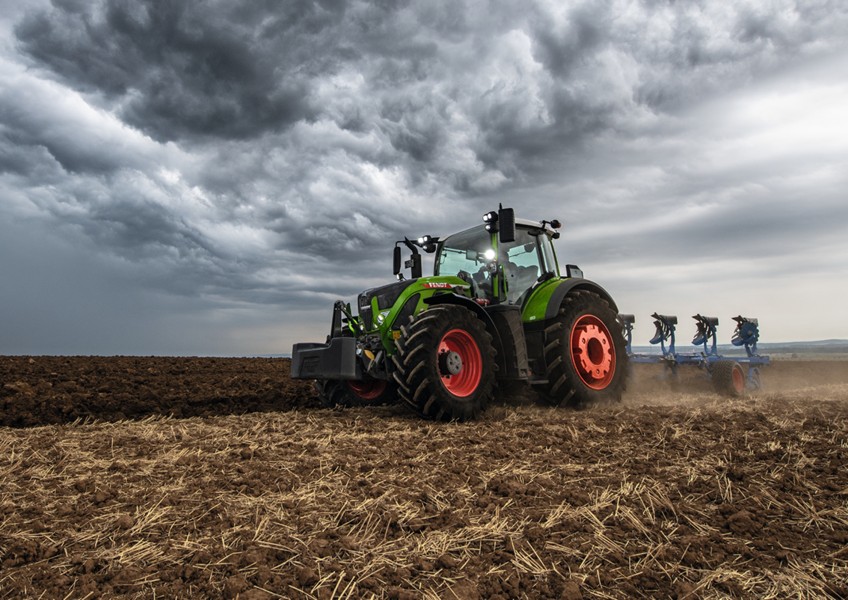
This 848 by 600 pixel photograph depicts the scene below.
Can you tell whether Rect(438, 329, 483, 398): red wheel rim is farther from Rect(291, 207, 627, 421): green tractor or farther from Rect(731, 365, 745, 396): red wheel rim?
Rect(731, 365, 745, 396): red wheel rim

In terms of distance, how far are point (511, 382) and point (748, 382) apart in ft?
25.5

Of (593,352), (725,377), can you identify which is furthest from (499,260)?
(725,377)

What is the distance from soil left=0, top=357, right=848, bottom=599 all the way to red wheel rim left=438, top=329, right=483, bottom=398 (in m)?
0.45

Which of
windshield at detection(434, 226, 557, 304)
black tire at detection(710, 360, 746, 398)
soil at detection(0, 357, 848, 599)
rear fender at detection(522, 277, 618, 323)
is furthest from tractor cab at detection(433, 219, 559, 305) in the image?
black tire at detection(710, 360, 746, 398)

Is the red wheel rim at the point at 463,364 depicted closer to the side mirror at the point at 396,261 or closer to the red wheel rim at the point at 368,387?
the red wheel rim at the point at 368,387

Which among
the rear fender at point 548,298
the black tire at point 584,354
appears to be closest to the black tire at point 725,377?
the black tire at point 584,354

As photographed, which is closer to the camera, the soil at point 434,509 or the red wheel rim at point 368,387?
the soil at point 434,509

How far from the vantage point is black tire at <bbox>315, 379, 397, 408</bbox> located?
735cm

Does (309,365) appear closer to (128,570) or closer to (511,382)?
(511,382)

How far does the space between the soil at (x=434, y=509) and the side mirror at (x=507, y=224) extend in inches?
80.5

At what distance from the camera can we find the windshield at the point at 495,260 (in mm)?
7137

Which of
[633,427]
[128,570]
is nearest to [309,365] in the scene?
[633,427]

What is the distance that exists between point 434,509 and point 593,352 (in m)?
5.08

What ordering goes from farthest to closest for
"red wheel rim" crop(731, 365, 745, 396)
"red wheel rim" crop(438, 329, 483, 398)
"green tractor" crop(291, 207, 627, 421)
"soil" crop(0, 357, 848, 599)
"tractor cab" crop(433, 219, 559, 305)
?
"red wheel rim" crop(731, 365, 745, 396) < "tractor cab" crop(433, 219, 559, 305) < "red wheel rim" crop(438, 329, 483, 398) < "green tractor" crop(291, 207, 627, 421) < "soil" crop(0, 357, 848, 599)
